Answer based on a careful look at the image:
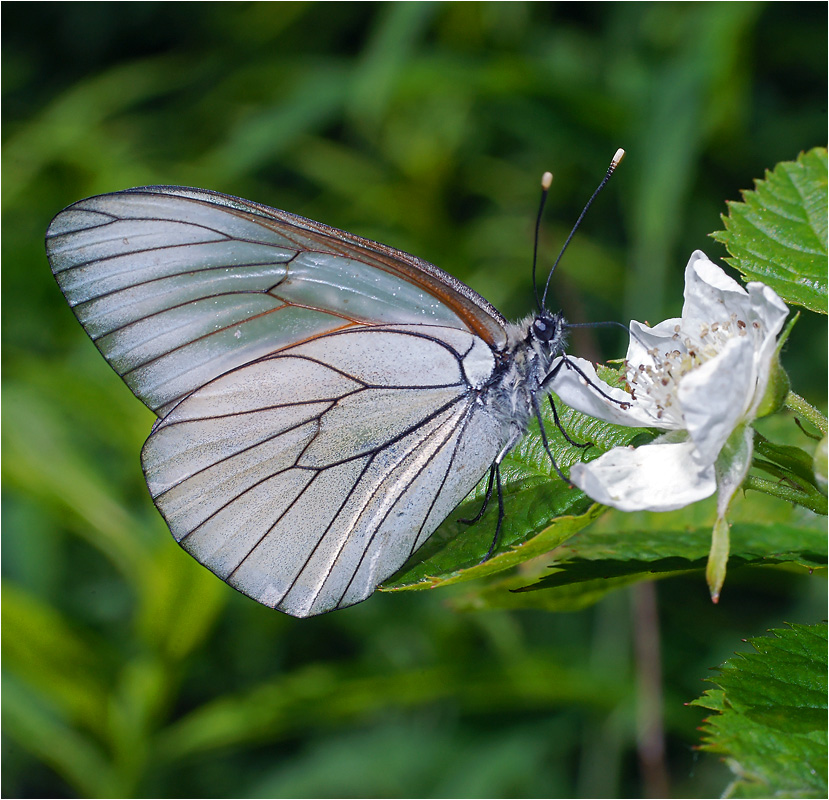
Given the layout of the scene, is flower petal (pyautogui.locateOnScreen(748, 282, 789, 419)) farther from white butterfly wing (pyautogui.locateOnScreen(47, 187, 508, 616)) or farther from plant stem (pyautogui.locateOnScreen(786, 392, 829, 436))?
white butterfly wing (pyautogui.locateOnScreen(47, 187, 508, 616))

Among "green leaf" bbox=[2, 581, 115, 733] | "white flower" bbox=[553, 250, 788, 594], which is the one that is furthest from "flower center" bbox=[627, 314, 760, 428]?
"green leaf" bbox=[2, 581, 115, 733]

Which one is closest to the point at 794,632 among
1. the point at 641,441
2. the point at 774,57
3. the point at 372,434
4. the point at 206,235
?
the point at 641,441

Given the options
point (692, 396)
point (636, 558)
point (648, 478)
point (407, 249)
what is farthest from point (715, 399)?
point (407, 249)

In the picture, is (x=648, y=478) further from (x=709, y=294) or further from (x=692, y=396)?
(x=709, y=294)

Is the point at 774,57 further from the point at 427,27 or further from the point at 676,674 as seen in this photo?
the point at 676,674

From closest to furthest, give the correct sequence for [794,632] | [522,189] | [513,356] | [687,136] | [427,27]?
[794,632]
[513,356]
[687,136]
[522,189]
[427,27]

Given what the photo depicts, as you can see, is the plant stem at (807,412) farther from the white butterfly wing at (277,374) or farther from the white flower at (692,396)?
the white butterfly wing at (277,374)
